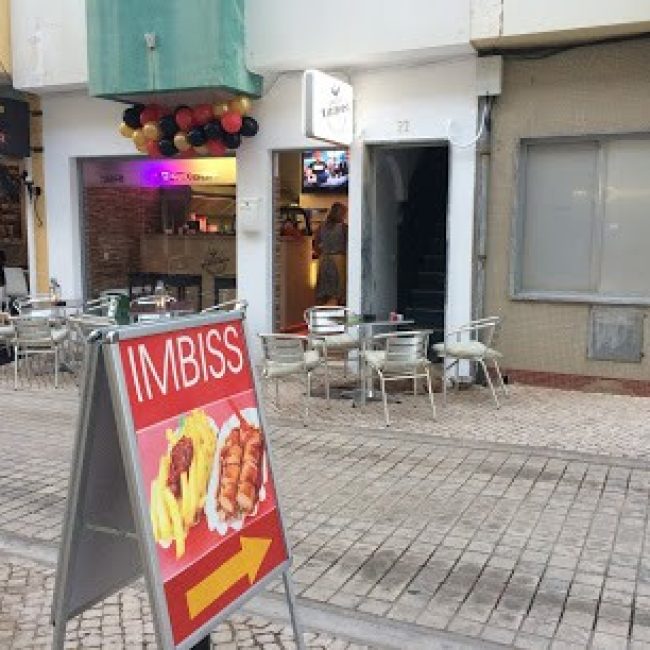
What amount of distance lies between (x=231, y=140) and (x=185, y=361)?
23.1 ft

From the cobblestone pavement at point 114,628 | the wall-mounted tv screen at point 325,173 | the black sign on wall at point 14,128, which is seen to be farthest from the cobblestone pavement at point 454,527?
the black sign on wall at point 14,128

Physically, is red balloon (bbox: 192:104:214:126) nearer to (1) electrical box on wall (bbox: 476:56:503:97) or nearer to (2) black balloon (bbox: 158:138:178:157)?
(2) black balloon (bbox: 158:138:178:157)

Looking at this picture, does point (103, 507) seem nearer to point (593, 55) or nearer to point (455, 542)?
point (455, 542)

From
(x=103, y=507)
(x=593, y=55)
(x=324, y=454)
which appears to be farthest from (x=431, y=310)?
(x=103, y=507)

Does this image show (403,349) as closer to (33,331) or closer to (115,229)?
(33,331)

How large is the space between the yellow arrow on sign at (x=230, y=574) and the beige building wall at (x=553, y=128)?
605 cm

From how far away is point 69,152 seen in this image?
35.6 feet

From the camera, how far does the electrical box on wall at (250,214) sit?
31.6 feet

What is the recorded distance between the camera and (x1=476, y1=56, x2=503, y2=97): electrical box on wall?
8102mm

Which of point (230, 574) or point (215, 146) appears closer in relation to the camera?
point (230, 574)

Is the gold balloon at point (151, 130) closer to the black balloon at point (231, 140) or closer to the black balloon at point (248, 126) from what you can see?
the black balloon at point (231, 140)

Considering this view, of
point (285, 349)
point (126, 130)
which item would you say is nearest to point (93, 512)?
point (285, 349)

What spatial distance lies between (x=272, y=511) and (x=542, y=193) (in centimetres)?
638

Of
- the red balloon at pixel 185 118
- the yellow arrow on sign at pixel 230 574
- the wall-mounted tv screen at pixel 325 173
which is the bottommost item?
the yellow arrow on sign at pixel 230 574
